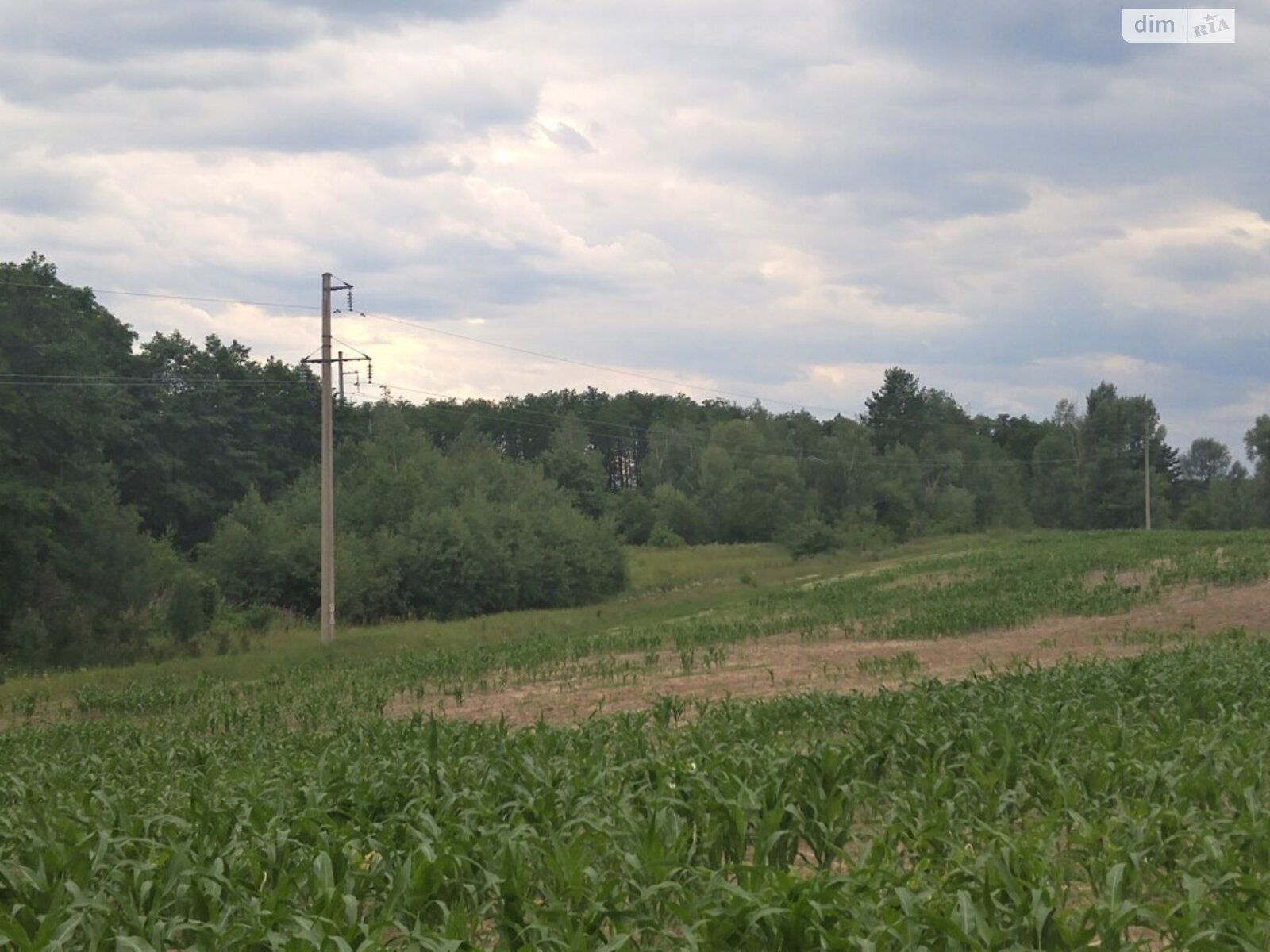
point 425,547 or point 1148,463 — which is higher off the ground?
point 1148,463

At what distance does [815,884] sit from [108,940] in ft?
10.5

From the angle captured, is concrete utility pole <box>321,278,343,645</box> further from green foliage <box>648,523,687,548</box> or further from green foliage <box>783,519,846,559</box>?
green foliage <box>648,523,687,548</box>

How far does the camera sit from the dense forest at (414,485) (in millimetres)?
35625

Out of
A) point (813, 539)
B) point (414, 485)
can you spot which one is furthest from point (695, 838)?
point (813, 539)

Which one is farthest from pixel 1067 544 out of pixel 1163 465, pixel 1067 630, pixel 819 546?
pixel 1163 465

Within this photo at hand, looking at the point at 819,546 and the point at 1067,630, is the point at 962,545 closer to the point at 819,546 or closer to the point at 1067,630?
the point at 819,546

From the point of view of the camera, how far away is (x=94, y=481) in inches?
1433

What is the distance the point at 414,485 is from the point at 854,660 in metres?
30.3

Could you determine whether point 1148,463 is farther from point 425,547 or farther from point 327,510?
point 327,510

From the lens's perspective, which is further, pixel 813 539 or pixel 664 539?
pixel 664 539

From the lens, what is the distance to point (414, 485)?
5034cm

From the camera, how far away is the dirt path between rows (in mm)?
18344

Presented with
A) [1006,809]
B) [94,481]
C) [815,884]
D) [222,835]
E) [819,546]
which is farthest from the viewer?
[819,546]

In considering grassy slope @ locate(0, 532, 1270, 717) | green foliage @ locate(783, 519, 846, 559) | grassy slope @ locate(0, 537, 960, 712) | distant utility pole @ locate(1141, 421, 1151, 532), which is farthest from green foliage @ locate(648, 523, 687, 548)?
distant utility pole @ locate(1141, 421, 1151, 532)
